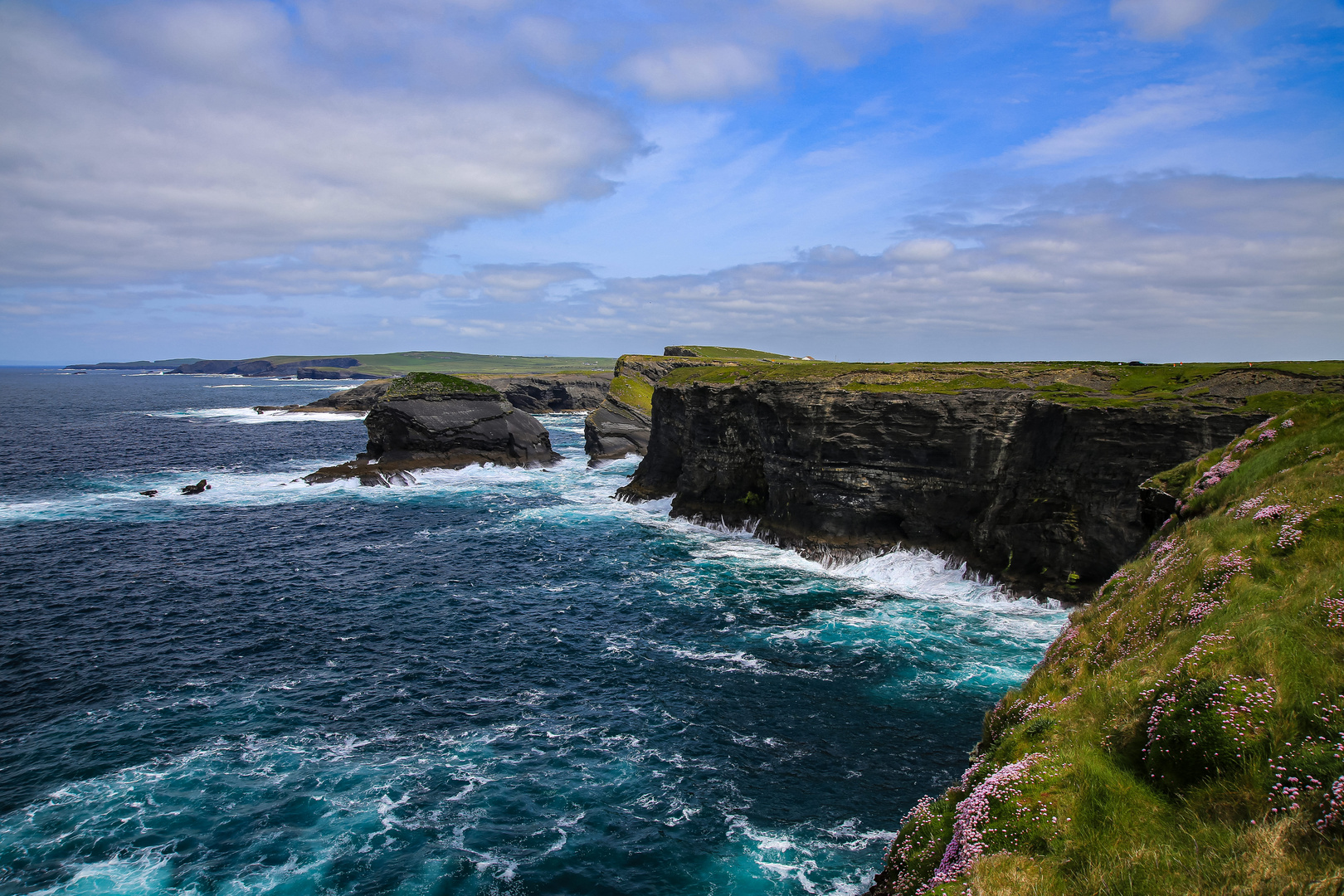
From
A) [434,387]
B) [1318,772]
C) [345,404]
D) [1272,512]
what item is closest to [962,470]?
[1272,512]

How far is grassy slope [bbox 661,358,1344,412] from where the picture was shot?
3747 cm

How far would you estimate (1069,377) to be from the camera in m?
45.2

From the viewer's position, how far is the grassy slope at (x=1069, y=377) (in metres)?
37.5

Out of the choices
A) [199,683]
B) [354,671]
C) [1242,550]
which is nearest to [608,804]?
[354,671]

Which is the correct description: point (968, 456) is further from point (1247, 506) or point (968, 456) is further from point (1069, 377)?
point (1247, 506)

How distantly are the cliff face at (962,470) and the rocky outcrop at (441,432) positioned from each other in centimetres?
3685

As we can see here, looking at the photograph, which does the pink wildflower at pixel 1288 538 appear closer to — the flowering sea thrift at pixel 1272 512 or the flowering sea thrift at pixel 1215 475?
the flowering sea thrift at pixel 1272 512

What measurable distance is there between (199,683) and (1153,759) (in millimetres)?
33895

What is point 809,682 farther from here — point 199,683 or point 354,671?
point 199,683

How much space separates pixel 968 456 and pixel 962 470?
1.01 meters

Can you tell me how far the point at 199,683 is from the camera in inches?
1161

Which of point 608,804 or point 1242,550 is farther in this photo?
point 608,804

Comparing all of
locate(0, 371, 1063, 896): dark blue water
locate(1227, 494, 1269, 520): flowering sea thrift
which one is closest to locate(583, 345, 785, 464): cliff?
locate(0, 371, 1063, 896): dark blue water

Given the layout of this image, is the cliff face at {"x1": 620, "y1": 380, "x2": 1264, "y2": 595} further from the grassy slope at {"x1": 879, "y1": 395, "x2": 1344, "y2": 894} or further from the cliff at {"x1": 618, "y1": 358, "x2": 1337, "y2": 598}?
the grassy slope at {"x1": 879, "y1": 395, "x2": 1344, "y2": 894}
